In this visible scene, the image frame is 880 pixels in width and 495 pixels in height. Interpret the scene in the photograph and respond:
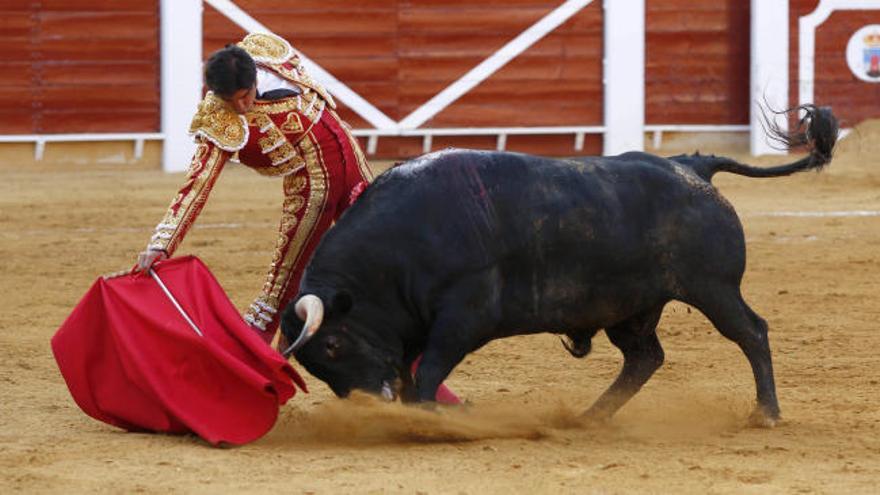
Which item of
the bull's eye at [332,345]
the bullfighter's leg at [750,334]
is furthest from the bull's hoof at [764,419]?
the bull's eye at [332,345]

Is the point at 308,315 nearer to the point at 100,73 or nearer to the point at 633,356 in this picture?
the point at 633,356

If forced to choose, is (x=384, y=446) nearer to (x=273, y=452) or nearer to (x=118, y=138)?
(x=273, y=452)

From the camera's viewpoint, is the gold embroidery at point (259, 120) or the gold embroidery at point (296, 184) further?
the gold embroidery at point (296, 184)

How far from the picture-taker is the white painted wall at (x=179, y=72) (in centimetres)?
1112

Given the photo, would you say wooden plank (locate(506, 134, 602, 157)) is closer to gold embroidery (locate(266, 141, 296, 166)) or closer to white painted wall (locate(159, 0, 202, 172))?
white painted wall (locate(159, 0, 202, 172))

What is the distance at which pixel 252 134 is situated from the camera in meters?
4.44

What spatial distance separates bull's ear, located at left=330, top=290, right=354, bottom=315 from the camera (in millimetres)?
4199

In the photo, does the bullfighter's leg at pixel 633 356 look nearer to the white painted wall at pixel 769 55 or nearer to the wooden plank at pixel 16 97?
the wooden plank at pixel 16 97

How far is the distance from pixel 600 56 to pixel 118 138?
10.8 ft

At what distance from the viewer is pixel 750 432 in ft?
14.6

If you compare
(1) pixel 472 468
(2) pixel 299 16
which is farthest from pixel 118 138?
(1) pixel 472 468

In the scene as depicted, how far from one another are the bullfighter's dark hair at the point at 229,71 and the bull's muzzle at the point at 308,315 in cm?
54

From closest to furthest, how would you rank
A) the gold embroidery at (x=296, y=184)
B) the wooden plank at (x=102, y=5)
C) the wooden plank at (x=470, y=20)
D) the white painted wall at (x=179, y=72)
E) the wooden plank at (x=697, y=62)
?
1. the gold embroidery at (x=296, y=184)
2. the wooden plank at (x=102, y=5)
3. the white painted wall at (x=179, y=72)
4. the wooden plank at (x=470, y=20)
5. the wooden plank at (x=697, y=62)

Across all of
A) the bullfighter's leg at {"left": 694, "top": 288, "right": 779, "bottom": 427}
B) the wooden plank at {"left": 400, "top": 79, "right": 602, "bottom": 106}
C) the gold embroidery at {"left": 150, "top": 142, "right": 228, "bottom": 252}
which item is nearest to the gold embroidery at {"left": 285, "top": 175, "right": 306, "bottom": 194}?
the gold embroidery at {"left": 150, "top": 142, "right": 228, "bottom": 252}
